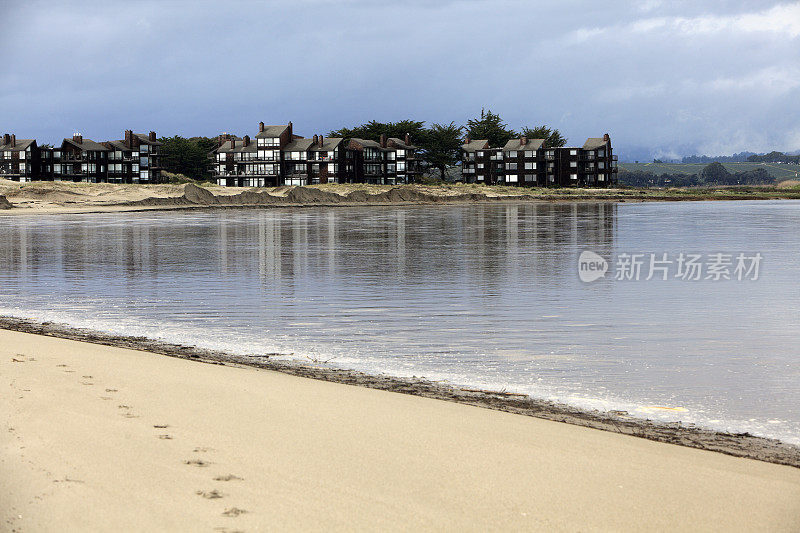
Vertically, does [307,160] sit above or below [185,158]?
below

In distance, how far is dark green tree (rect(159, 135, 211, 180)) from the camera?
15188 cm

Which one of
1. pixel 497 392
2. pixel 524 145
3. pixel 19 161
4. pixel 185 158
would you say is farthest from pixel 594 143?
pixel 497 392

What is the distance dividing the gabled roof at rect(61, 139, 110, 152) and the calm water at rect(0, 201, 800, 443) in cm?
11747

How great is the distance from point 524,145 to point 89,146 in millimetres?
79876

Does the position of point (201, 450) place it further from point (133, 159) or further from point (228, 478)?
point (133, 159)

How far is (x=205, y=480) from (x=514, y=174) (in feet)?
480

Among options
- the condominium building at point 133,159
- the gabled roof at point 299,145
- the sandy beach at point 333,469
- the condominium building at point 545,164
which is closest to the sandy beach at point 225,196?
the condominium building at point 545,164

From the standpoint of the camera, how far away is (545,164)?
479 feet

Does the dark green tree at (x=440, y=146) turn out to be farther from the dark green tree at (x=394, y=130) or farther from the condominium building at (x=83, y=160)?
the condominium building at (x=83, y=160)

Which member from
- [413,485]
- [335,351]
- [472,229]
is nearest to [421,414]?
[413,485]

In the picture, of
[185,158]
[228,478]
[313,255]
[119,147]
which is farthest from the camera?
[185,158]

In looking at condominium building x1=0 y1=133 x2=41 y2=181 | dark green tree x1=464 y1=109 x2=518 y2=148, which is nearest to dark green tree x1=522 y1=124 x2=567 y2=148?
dark green tree x1=464 y1=109 x2=518 y2=148

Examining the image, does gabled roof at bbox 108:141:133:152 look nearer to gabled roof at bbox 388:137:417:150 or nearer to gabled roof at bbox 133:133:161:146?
gabled roof at bbox 133:133:161:146

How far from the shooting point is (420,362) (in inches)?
386
